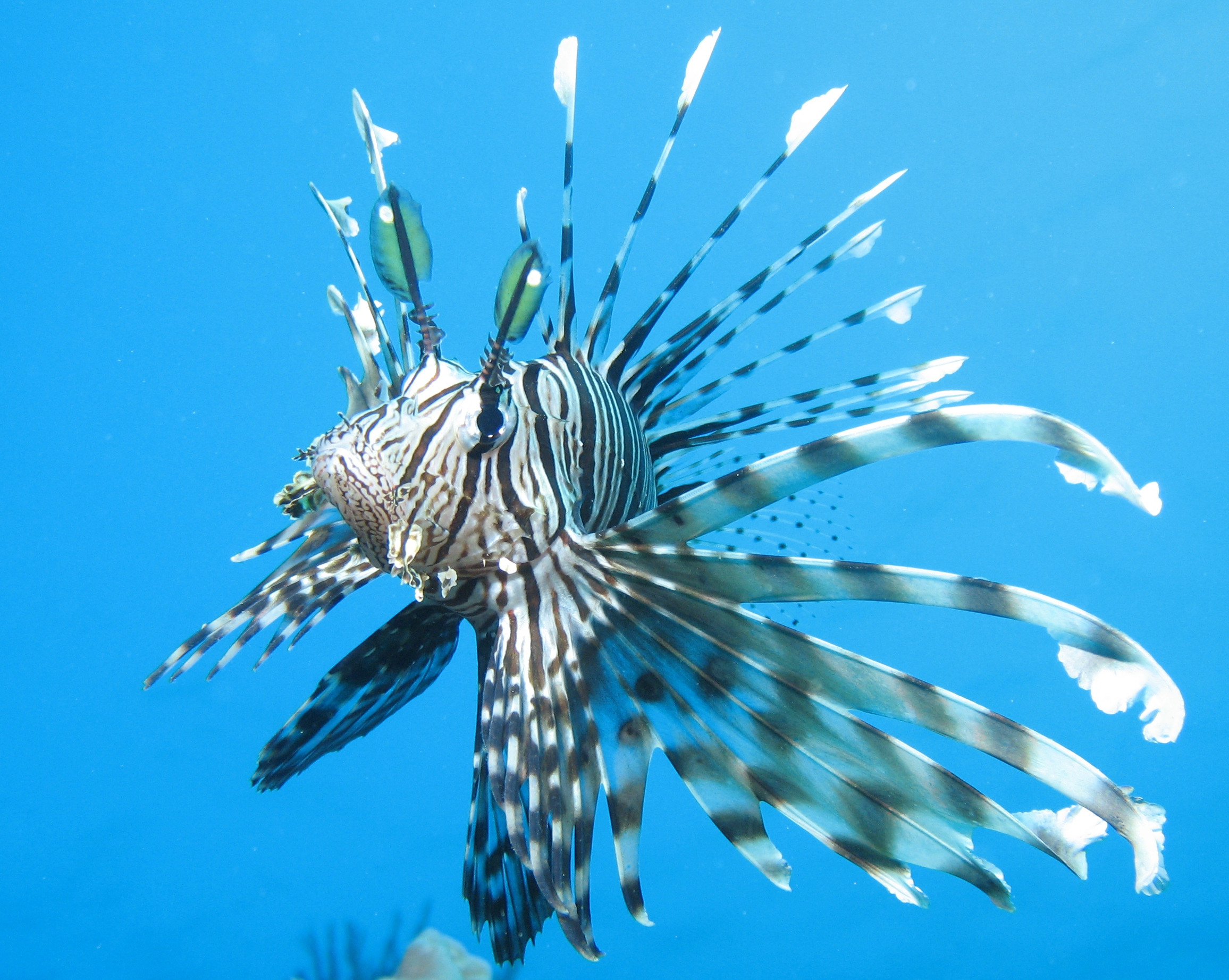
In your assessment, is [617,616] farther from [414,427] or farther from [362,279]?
[362,279]

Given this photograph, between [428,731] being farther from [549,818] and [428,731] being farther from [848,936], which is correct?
[549,818]

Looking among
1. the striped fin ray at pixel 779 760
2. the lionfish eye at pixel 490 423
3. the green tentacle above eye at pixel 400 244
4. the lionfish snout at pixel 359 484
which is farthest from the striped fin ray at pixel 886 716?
the green tentacle above eye at pixel 400 244

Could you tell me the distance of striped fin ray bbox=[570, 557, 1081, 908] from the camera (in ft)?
5.91

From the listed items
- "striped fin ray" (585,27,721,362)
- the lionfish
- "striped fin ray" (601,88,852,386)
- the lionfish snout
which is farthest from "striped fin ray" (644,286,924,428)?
A: the lionfish snout

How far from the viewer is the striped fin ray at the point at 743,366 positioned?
2729mm

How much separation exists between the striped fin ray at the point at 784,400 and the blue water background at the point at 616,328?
9.14 metres

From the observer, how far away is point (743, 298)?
272 cm

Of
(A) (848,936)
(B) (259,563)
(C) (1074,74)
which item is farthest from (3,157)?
(A) (848,936)

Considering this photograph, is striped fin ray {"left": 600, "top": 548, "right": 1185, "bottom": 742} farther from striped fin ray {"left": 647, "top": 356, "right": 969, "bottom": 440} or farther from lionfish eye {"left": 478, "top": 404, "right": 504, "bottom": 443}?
striped fin ray {"left": 647, "top": 356, "right": 969, "bottom": 440}

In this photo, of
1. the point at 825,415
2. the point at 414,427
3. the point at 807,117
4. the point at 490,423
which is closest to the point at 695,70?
the point at 807,117

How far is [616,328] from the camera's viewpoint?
39.1ft

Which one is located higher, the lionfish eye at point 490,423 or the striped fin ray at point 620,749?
the lionfish eye at point 490,423

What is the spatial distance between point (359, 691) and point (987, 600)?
2.03 m

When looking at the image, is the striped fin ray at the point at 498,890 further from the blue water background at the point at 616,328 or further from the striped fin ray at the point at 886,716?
the blue water background at the point at 616,328
